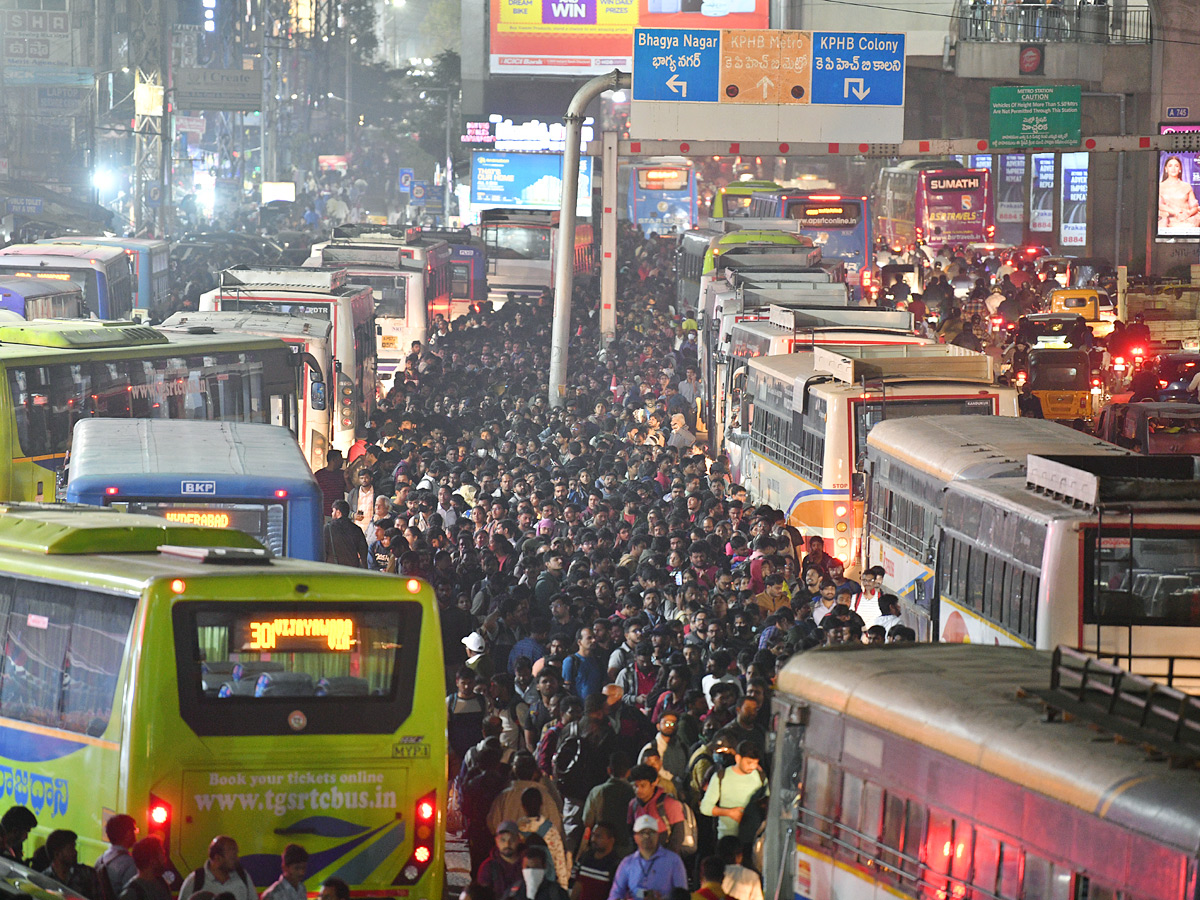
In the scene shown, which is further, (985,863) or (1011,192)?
(1011,192)

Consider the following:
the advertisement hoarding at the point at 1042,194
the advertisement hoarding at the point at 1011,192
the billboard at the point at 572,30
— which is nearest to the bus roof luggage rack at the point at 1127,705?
the billboard at the point at 572,30

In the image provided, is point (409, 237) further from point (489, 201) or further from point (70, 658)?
point (70, 658)

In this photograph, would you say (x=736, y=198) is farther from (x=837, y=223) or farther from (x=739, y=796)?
(x=739, y=796)

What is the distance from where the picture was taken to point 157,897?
779cm

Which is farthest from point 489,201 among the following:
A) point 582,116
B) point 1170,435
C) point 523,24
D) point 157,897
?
point 157,897

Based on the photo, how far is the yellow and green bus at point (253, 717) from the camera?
8.59 meters

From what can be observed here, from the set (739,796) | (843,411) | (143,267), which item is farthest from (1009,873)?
(143,267)

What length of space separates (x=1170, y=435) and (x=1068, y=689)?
53.3 feet

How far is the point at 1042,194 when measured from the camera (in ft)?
206

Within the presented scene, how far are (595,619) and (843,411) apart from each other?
6.29 m

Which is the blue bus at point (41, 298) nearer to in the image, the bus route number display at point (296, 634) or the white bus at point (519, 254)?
the white bus at point (519, 254)

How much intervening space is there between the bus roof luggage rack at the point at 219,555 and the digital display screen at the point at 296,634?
0.49 m

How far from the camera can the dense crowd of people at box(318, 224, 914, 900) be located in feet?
29.8

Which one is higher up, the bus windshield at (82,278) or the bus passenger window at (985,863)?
the bus windshield at (82,278)
